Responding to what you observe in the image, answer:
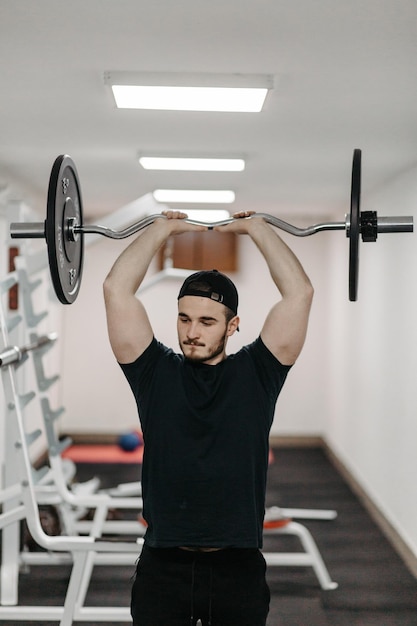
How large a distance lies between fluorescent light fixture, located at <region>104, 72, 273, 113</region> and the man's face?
34.1 inches

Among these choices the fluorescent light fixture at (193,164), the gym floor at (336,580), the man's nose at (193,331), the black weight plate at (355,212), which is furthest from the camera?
the fluorescent light fixture at (193,164)

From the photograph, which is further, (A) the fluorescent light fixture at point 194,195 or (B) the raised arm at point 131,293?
(A) the fluorescent light fixture at point 194,195

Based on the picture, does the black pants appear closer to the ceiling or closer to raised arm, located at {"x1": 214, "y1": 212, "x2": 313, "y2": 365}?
raised arm, located at {"x1": 214, "y1": 212, "x2": 313, "y2": 365}

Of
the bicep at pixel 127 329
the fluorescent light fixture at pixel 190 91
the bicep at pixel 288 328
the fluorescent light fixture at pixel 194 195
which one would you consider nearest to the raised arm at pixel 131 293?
the bicep at pixel 127 329

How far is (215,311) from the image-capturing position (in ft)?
5.63

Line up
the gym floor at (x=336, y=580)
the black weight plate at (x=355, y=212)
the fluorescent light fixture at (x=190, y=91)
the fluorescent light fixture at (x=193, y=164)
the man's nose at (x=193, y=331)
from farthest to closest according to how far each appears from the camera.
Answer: the fluorescent light fixture at (x=193, y=164), the gym floor at (x=336, y=580), the fluorescent light fixture at (x=190, y=91), the man's nose at (x=193, y=331), the black weight plate at (x=355, y=212)

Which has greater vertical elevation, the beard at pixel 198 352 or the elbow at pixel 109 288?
the elbow at pixel 109 288

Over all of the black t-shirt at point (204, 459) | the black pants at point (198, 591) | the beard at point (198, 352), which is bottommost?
the black pants at point (198, 591)

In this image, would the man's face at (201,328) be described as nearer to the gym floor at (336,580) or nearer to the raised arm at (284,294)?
the raised arm at (284,294)

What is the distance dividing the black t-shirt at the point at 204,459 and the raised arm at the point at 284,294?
12 centimetres

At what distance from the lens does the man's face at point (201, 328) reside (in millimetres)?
1696

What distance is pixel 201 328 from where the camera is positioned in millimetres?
1702

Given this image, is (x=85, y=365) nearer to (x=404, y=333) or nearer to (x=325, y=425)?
(x=325, y=425)

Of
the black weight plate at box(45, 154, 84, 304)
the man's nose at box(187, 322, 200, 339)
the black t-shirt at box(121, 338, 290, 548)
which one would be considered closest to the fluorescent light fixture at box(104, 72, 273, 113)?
the black weight plate at box(45, 154, 84, 304)
